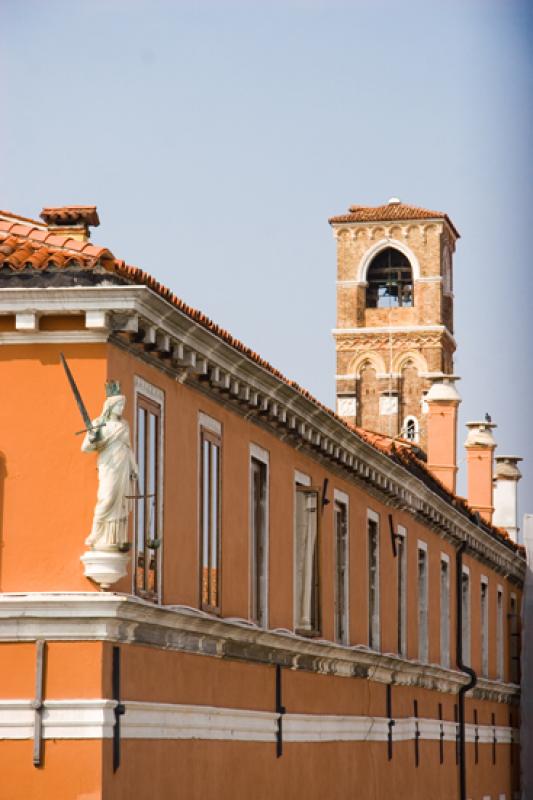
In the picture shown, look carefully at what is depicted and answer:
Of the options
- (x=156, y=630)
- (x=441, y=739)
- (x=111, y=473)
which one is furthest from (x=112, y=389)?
(x=441, y=739)

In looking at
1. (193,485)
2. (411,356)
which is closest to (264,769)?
(193,485)

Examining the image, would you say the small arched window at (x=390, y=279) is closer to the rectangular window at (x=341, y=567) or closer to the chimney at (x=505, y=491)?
the chimney at (x=505, y=491)

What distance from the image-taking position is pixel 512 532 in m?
50.7

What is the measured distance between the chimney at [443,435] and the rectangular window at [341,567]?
49.1 ft

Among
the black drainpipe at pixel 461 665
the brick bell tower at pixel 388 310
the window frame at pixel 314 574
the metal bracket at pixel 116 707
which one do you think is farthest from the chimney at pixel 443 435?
the brick bell tower at pixel 388 310

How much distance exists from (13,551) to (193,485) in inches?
119

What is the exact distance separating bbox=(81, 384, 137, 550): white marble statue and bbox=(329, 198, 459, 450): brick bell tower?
73.2 m

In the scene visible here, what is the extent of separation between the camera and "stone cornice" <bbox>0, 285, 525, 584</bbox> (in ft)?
53.3

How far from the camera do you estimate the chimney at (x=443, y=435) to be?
41.4m

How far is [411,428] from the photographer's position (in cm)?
8650

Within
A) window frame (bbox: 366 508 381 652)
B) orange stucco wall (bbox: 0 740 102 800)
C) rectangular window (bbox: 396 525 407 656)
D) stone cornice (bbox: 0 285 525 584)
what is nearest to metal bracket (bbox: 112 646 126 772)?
orange stucco wall (bbox: 0 740 102 800)

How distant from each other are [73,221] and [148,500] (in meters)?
2.61

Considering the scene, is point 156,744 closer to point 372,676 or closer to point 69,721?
point 69,721

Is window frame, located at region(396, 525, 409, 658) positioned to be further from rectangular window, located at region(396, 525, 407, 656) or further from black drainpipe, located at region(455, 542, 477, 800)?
black drainpipe, located at region(455, 542, 477, 800)
